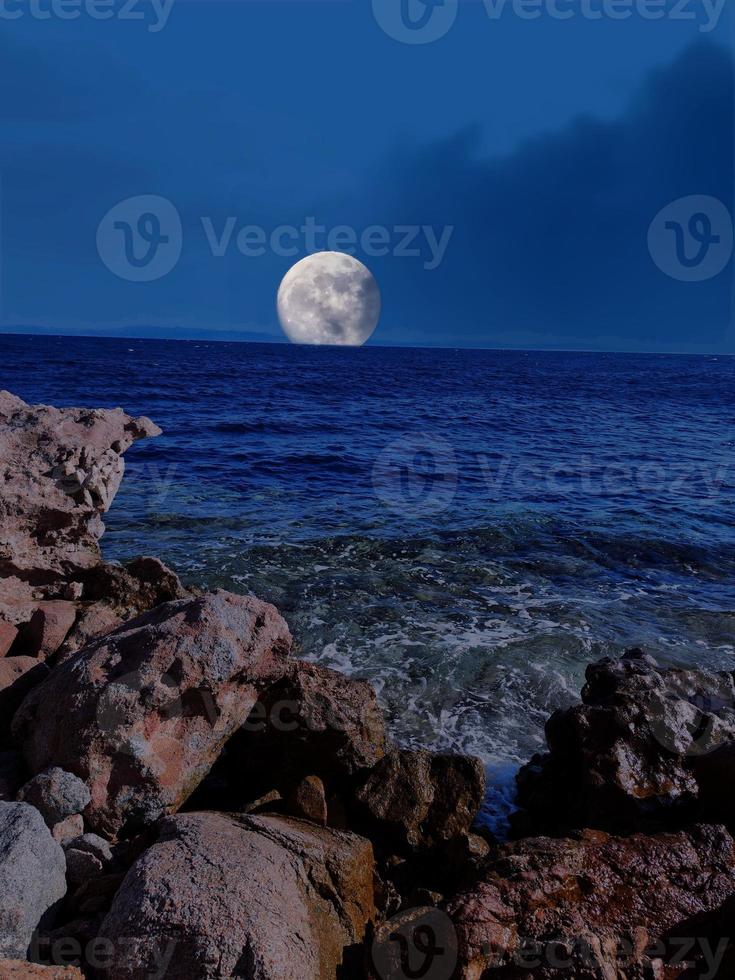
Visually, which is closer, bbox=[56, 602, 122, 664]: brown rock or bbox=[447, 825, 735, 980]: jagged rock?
bbox=[447, 825, 735, 980]: jagged rock

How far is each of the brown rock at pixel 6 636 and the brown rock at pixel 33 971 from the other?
3.57 metres

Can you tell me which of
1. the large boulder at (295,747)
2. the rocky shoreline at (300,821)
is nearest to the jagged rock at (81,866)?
the rocky shoreline at (300,821)

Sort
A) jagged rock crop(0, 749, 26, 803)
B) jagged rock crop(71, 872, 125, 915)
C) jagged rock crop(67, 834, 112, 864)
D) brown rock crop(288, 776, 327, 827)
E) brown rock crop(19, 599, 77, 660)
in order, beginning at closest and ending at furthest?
jagged rock crop(71, 872, 125, 915), jagged rock crop(67, 834, 112, 864), jagged rock crop(0, 749, 26, 803), brown rock crop(288, 776, 327, 827), brown rock crop(19, 599, 77, 660)

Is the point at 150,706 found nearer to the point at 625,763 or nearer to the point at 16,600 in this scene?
the point at 16,600

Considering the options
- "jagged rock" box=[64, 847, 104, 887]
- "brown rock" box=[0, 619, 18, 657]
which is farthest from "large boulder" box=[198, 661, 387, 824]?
"brown rock" box=[0, 619, 18, 657]

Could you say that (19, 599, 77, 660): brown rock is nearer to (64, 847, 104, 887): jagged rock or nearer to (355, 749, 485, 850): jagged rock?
→ (64, 847, 104, 887): jagged rock

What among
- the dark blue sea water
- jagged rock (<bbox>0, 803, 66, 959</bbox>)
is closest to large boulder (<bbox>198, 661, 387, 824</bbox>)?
jagged rock (<bbox>0, 803, 66, 959</bbox>)

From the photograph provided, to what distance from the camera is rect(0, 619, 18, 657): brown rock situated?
19.9 ft

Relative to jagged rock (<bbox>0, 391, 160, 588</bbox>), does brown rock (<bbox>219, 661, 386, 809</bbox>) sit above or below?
below

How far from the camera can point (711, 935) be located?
11.0 feet

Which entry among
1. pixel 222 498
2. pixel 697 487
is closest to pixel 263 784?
pixel 222 498

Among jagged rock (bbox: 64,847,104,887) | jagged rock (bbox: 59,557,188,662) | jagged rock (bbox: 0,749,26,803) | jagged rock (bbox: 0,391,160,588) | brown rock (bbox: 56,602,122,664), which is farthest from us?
jagged rock (bbox: 0,391,160,588)

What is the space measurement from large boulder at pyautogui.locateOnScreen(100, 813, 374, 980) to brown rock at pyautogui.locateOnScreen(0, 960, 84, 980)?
18 cm

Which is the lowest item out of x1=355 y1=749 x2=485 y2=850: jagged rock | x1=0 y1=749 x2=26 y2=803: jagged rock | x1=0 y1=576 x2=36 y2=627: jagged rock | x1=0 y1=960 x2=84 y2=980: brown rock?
x1=355 y1=749 x2=485 y2=850: jagged rock
